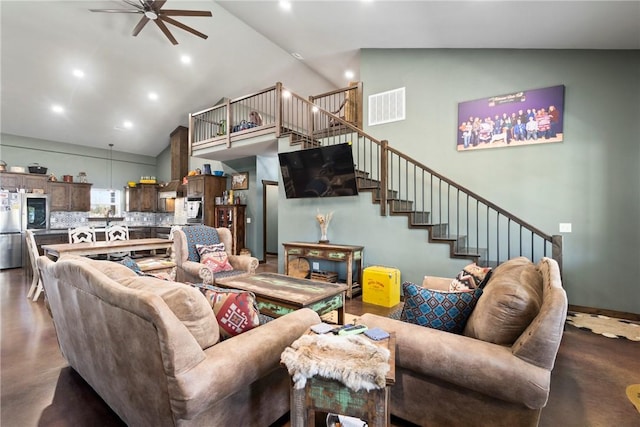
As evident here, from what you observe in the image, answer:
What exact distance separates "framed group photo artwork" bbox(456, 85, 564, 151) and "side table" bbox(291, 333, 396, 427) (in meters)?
4.25

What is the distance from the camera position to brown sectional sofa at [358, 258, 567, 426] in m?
1.26

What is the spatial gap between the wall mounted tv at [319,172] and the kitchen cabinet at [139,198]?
6.37 meters

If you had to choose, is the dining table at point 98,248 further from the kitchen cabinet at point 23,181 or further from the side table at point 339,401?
the kitchen cabinet at point 23,181

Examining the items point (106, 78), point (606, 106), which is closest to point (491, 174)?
point (606, 106)

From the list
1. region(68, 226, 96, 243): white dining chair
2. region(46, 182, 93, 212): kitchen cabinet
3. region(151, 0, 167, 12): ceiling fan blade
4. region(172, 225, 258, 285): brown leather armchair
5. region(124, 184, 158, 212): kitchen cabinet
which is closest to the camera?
region(172, 225, 258, 285): brown leather armchair

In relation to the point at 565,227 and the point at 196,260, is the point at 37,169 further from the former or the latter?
the point at 565,227

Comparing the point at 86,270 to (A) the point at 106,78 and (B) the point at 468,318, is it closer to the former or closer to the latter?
(B) the point at 468,318

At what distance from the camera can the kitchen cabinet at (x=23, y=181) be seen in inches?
269

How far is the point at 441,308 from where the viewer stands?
1.72 meters

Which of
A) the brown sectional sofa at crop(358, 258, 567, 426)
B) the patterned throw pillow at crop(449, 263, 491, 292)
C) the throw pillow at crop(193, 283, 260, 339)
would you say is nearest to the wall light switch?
the patterned throw pillow at crop(449, 263, 491, 292)

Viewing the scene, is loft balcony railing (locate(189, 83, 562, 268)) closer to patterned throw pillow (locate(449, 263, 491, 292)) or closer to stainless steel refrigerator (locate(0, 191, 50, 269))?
patterned throw pillow (locate(449, 263, 491, 292))

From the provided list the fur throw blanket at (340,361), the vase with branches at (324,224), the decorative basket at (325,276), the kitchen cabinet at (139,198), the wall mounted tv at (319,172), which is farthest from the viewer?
the kitchen cabinet at (139,198)

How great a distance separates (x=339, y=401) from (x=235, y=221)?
670 centimetres

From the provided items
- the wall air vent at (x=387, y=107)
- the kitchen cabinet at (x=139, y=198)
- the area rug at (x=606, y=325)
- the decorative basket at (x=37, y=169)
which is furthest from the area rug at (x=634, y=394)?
the decorative basket at (x=37, y=169)
